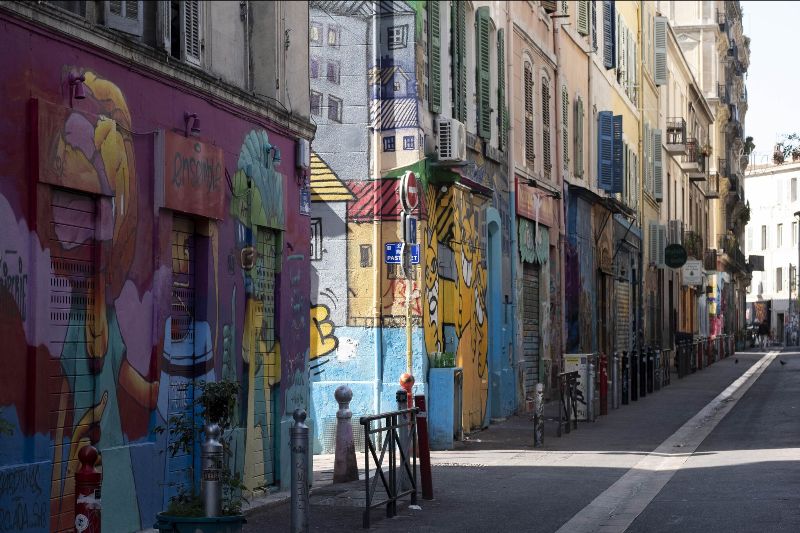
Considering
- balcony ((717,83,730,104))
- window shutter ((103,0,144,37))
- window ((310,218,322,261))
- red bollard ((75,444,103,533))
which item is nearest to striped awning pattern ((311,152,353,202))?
window ((310,218,322,261))

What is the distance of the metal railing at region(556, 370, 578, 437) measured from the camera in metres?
19.6

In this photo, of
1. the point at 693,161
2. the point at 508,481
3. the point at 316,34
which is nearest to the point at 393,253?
the point at 316,34

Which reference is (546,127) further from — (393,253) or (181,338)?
(181,338)

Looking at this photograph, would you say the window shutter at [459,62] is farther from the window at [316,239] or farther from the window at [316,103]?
the window at [316,239]

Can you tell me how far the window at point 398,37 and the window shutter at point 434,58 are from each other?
79 cm

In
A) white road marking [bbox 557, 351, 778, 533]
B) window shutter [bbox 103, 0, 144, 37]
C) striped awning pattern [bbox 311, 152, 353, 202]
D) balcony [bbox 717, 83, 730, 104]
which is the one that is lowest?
white road marking [bbox 557, 351, 778, 533]

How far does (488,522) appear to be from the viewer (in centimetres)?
1138

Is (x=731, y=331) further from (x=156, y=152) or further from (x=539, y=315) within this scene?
(x=156, y=152)

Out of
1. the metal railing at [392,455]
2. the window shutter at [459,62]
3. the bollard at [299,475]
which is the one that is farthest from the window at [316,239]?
the bollard at [299,475]

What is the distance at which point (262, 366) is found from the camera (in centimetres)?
1349

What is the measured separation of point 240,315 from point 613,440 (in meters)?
7.93

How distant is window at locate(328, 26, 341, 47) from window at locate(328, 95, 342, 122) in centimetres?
70

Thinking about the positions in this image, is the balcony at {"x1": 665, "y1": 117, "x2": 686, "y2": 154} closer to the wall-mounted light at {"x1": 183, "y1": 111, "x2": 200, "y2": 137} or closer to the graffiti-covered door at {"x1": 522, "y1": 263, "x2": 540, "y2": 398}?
the graffiti-covered door at {"x1": 522, "y1": 263, "x2": 540, "y2": 398}

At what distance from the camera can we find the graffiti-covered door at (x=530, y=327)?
25408mm
